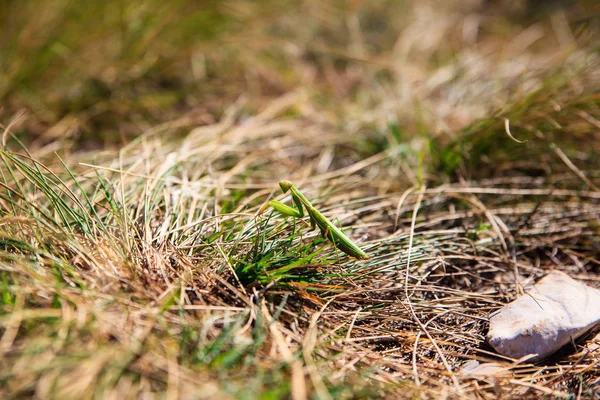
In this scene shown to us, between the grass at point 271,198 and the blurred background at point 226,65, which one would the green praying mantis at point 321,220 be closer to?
the grass at point 271,198

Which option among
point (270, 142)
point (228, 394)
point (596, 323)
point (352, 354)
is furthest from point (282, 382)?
point (270, 142)

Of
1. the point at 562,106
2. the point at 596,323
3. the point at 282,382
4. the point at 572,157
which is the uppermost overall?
the point at 562,106

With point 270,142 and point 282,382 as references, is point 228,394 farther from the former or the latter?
point 270,142

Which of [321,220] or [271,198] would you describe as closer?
[321,220]

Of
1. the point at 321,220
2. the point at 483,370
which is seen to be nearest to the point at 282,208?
the point at 321,220

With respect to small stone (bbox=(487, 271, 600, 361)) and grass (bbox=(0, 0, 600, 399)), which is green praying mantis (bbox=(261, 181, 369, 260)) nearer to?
grass (bbox=(0, 0, 600, 399))

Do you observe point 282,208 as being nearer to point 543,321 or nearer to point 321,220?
point 321,220

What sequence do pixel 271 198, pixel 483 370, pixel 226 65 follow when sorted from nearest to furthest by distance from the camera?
pixel 483 370
pixel 271 198
pixel 226 65
